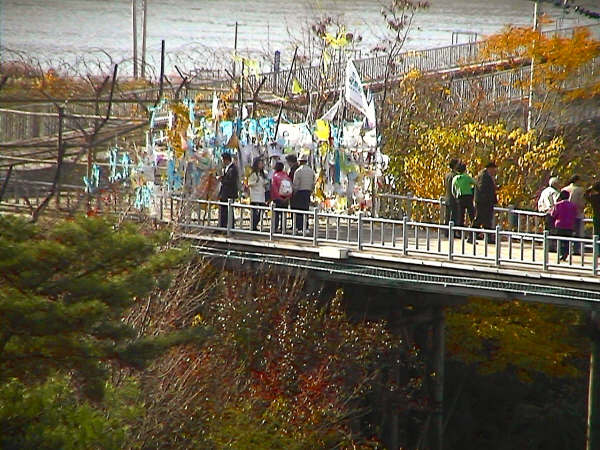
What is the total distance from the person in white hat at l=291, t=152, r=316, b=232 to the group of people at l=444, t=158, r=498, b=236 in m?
2.58

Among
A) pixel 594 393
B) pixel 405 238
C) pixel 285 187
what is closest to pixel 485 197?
pixel 405 238

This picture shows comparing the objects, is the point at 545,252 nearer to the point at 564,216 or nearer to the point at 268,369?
the point at 564,216

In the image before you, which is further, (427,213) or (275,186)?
(427,213)

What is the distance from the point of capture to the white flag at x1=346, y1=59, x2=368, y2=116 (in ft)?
111

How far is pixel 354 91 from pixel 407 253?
4.97m

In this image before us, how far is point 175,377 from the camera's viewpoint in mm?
27875

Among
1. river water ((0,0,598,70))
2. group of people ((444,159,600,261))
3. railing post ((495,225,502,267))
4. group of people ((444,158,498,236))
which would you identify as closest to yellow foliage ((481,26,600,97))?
river water ((0,0,598,70))

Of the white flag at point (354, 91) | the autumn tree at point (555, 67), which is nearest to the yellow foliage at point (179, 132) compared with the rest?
the white flag at point (354, 91)

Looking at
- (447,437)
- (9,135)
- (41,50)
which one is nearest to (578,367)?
(447,437)

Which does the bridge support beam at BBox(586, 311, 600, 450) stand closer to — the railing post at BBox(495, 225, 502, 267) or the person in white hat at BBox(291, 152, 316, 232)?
the railing post at BBox(495, 225, 502, 267)

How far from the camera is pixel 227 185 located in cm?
3206

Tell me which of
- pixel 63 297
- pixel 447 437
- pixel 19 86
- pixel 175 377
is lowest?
pixel 447 437

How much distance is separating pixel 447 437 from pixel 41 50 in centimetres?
1897

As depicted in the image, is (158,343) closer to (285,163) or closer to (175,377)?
(175,377)
